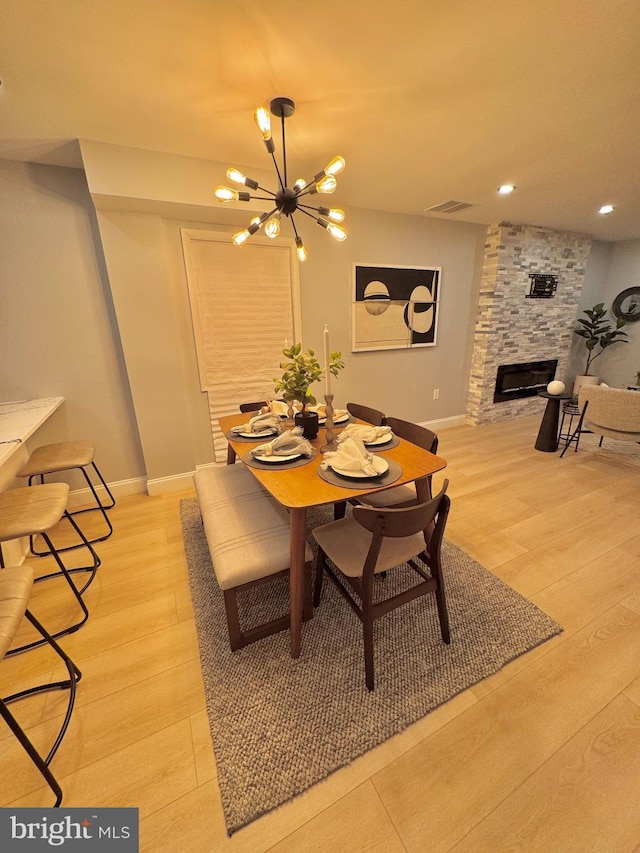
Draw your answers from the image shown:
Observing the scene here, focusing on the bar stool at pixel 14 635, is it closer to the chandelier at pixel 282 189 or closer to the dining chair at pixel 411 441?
the dining chair at pixel 411 441

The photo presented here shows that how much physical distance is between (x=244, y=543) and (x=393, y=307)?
3059 millimetres

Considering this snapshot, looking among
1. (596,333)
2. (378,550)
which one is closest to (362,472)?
(378,550)

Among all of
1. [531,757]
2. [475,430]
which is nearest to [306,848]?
[531,757]

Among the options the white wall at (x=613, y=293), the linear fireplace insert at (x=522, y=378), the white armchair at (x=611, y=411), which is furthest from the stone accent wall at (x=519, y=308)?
the white armchair at (x=611, y=411)

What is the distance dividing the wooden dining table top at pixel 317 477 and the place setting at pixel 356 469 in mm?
18

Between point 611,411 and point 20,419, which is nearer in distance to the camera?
point 20,419

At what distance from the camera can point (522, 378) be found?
4691 millimetres

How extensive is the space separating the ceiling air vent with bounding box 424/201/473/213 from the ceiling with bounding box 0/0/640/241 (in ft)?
2.22

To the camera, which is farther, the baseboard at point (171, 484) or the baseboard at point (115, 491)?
the baseboard at point (171, 484)

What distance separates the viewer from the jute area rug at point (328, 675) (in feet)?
3.56

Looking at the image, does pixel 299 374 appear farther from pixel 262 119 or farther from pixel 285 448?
pixel 262 119

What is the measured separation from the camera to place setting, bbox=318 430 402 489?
1.31 meters

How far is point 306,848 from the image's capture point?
0.92m

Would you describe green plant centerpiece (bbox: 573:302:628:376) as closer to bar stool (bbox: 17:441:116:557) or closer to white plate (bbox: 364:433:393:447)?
white plate (bbox: 364:433:393:447)
